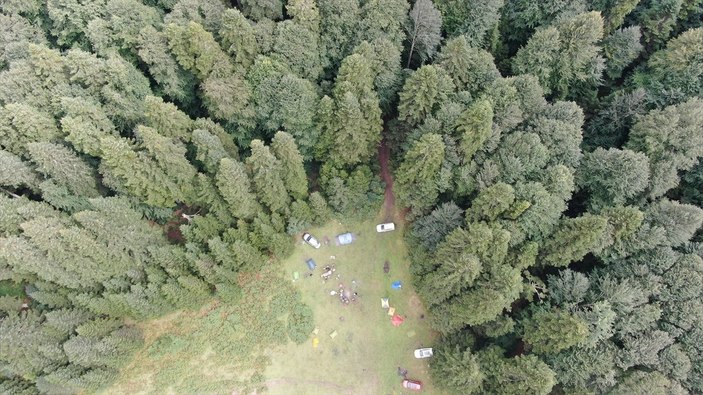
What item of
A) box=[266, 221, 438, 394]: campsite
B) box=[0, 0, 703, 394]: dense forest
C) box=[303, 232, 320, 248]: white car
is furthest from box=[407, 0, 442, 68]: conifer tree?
box=[303, 232, 320, 248]: white car

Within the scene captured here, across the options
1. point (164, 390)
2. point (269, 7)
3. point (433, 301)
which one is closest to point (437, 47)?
point (269, 7)

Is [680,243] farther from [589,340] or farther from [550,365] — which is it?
[550,365]

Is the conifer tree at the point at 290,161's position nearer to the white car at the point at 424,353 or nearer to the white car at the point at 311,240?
the white car at the point at 311,240

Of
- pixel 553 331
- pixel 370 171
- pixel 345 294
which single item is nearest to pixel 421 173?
pixel 370 171

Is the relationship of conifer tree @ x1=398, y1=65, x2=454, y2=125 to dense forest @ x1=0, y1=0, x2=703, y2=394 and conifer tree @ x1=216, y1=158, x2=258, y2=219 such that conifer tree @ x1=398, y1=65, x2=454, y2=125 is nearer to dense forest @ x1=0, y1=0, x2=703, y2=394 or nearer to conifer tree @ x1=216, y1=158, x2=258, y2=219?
dense forest @ x1=0, y1=0, x2=703, y2=394

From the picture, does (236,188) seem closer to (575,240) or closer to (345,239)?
(345,239)

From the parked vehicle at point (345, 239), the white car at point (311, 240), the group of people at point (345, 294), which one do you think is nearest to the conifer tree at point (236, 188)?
the white car at point (311, 240)
